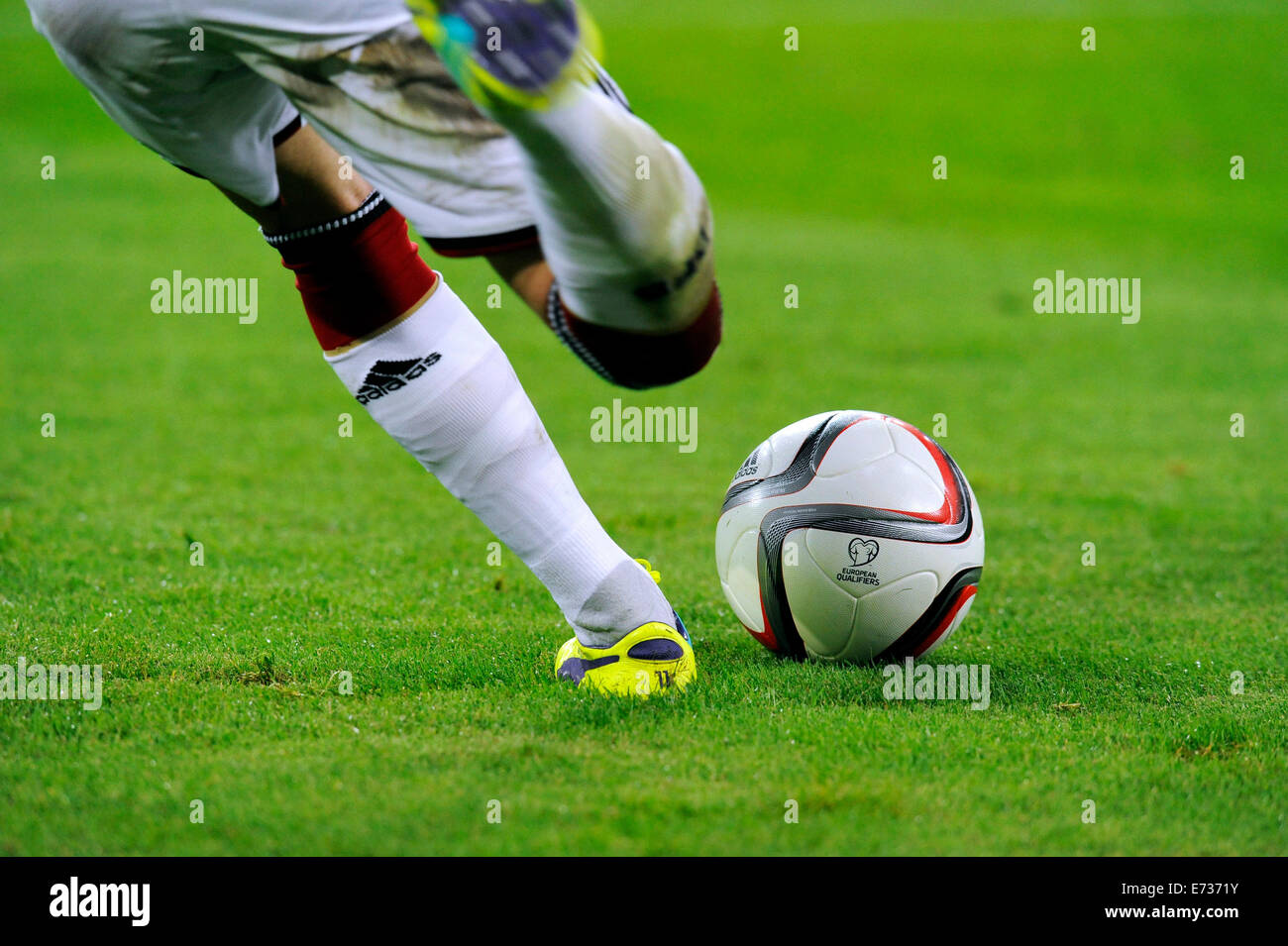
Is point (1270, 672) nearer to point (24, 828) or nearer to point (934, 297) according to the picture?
point (24, 828)

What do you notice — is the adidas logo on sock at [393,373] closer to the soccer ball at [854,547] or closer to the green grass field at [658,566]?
the green grass field at [658,566]

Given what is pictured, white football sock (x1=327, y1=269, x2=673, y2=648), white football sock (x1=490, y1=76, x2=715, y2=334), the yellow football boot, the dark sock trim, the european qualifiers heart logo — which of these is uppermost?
the dark sock trim

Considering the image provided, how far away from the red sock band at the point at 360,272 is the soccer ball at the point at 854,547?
1.11 meters

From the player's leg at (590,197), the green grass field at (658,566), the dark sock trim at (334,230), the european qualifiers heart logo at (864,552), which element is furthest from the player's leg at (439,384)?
the player's leg at (590,197)

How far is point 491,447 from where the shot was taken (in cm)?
303

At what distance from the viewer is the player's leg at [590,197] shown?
74.8 inches

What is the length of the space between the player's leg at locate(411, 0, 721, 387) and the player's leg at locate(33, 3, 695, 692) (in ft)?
2.54

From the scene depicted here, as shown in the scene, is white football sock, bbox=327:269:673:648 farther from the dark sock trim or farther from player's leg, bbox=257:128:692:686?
the dark sock trim

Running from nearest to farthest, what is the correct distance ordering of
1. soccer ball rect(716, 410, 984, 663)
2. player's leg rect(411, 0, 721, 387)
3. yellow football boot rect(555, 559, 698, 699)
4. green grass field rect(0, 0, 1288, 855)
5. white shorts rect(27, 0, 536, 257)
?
player's leg rect(411, 0, 721, 387) → white shorts rect(27, 0, 536, 257) → green grass field rect(0, 0, 1288, 855) → yellow football boot rect(555, 559, 698, 699) → soccer ball rect(716, 410, 984, 663)

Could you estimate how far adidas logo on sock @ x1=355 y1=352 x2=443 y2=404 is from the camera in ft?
9.89

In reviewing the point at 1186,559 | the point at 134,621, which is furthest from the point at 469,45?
the point at 1186,559

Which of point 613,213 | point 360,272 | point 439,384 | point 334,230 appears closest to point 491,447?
point 439,384

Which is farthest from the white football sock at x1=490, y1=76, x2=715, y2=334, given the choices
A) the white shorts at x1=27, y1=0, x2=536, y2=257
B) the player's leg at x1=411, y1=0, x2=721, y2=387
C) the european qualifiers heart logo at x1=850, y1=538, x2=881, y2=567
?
the european qualifiers heart logo at x1=850, y1=538, x2=881, y2=567

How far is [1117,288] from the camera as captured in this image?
45.2ft
